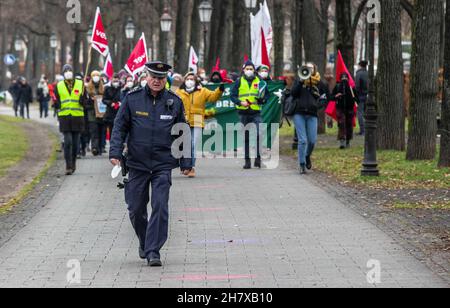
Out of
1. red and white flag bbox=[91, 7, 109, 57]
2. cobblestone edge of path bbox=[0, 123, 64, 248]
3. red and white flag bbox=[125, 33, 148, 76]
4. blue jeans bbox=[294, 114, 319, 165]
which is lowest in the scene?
cobblestone edge of path bbox=[0, 123, 64, 248]

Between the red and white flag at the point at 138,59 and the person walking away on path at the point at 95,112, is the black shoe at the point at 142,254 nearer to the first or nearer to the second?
the red and white flag at the point at 138,59

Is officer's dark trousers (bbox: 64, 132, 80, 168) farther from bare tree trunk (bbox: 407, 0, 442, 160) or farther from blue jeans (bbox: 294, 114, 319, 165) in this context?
bare tree trunk (bbox: 407, 0, 442, 160)

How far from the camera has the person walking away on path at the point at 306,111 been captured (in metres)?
20.7

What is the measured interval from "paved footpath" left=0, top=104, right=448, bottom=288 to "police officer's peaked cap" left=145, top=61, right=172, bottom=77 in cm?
169

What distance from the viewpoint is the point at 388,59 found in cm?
2461

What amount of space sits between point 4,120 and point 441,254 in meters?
39.6

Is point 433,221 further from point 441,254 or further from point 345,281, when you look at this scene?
point 345,281

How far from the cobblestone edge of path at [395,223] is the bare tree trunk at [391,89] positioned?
A: 4.92 meters

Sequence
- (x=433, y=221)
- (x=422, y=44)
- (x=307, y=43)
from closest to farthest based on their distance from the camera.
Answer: (x=433, y=221) < (x=422, y=44) < (x=307, y=43)

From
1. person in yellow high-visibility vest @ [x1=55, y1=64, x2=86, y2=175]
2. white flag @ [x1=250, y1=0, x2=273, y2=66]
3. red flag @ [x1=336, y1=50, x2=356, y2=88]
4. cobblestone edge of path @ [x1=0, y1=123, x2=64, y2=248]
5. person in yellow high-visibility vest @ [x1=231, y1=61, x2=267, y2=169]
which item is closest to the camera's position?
cobblestone edge of path @ [x1=0, y1=123, x2=64, y2=248]

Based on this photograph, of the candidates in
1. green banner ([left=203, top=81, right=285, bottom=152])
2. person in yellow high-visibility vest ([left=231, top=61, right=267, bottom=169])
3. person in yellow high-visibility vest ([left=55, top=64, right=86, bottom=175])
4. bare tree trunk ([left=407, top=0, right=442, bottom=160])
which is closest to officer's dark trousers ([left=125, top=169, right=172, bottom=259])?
person in yellow high-visibility vest ([left=55, top=64, right=86, bottom=175])

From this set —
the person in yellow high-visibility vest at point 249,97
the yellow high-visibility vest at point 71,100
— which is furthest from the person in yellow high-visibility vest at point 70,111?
the person in yellow high-visibility vest at point 249,97

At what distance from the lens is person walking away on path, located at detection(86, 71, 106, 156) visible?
2639 cm
